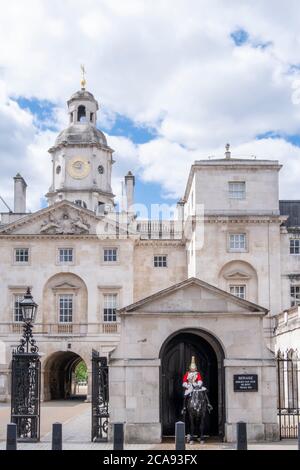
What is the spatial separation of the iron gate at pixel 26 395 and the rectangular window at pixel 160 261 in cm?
3046

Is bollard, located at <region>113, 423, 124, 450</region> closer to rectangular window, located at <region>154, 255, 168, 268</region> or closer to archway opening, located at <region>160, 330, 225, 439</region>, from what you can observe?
archway opening, located at <region>160, 330, 225, 439</region>

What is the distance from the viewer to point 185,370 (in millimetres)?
22812

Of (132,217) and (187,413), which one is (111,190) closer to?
(132,217)

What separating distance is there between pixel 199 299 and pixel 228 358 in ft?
5.95

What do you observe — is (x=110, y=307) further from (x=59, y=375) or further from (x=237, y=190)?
(x=237, y=190)

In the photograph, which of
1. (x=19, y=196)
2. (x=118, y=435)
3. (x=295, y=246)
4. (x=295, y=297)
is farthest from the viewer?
(x=19, y=196)

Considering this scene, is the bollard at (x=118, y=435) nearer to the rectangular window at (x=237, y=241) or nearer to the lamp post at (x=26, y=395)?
the lamp post at (x=26, y=395)

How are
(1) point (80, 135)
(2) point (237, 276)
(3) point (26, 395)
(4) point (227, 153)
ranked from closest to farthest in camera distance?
(3) point (26, 395)
(2) point (237, 276)
(4) point (227, 153)
(1) point (80, 135)

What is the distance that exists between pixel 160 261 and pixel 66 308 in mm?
7094

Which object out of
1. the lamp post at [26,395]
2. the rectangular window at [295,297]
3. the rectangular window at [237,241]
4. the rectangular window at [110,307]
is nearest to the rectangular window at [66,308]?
the rectangular window at [110,307]

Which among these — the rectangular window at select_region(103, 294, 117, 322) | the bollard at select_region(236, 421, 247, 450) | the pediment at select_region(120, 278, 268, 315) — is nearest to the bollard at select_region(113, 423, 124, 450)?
the bollard at select_region(236, 421, 247, 450)

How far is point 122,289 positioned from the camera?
51.1m

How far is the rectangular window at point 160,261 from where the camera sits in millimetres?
52719

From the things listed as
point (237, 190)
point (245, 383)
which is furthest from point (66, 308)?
point (245, 383)
